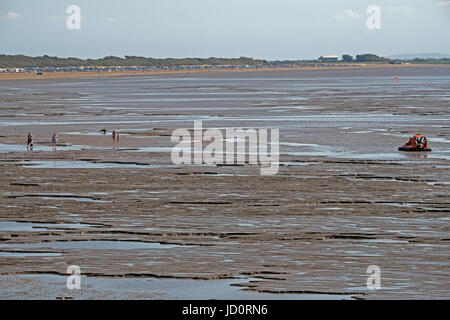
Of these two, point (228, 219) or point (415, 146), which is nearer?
point (228, 219)

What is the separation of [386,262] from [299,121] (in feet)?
135

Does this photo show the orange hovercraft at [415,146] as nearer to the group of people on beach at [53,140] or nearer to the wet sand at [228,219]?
the wet sand at [228,219]

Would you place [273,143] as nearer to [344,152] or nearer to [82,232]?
[344,152]

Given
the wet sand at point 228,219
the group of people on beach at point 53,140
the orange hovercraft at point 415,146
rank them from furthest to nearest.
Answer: the group of people on beach at point 53,140 → the orange hovercraft at point 415,146 → the wet sand at point 228,219

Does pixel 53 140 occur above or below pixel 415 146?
below

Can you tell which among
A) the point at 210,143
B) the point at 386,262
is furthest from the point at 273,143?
the point at 386,262

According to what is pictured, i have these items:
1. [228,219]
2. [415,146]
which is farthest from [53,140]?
[228,219]

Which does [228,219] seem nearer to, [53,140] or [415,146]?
[415,146]

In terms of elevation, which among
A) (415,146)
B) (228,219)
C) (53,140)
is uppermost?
(415,146)

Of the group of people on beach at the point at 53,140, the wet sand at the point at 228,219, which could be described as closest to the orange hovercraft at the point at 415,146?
the wet sand at the point at 228,219

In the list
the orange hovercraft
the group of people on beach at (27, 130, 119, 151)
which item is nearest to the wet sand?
the group of people on beach at (27, 130, 119, 151)

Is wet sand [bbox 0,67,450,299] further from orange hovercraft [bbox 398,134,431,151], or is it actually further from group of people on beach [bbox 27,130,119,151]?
orange hovercraft [bbox 398,134,431,151]

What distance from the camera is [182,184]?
31141mm

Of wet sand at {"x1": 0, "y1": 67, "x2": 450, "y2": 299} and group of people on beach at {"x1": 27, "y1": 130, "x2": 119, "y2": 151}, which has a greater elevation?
group of people on beach at {"x1": 27, "y1": 130, "x2": 119, "y2": 151}
